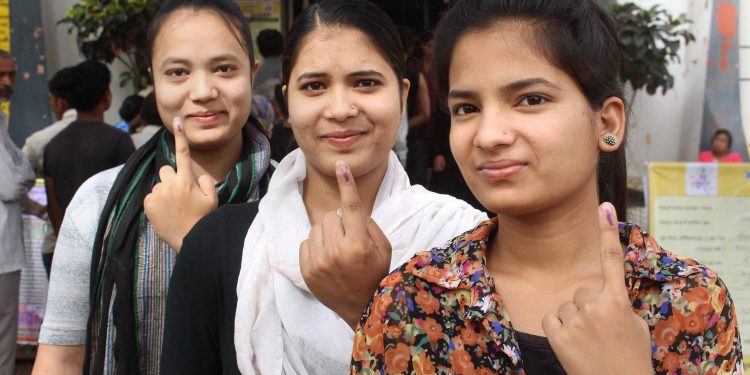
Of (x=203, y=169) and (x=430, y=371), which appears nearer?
(x=430, y=371)

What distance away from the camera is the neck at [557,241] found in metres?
1.48

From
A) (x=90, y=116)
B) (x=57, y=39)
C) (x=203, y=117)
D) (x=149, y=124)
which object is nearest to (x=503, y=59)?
(x=203, y=117)

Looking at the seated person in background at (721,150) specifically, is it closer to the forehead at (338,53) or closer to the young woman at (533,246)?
the forehead at (338,53)

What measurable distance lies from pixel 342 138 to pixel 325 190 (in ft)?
0.53

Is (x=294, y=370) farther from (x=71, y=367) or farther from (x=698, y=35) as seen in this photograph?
(x=698, y=35)

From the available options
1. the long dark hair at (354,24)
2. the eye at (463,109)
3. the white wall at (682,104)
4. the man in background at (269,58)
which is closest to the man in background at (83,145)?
the man in background at (269,58)

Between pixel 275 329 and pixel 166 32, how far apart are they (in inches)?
38.6

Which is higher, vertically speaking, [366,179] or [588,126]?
[588,126]

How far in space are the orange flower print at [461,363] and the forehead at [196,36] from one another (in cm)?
126

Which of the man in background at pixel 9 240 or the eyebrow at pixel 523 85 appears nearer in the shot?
the eyebrow at pixel 523 85

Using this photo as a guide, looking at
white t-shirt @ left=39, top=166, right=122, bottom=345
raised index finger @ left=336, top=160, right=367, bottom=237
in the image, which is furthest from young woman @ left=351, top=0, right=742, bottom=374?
white t-shirt @ left=39, top=166, right=122, bottom=345

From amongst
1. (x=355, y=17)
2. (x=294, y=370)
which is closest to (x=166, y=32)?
(x=355, y=17)

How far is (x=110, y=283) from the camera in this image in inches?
88.1

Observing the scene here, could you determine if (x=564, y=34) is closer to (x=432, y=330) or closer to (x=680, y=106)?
(x=432, y=330)
